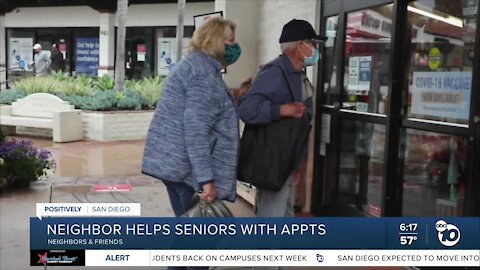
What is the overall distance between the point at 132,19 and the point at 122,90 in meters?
2.18

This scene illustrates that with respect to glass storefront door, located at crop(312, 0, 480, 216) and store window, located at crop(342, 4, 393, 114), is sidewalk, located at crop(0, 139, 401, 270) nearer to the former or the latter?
glass storefront door, located at crop(312, 0, 480, 216)

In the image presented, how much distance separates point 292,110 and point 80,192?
4112 millimetres

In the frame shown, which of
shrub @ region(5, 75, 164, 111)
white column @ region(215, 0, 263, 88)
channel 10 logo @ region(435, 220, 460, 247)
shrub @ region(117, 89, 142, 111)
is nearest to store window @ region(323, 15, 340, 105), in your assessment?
white column @ region(215, 0, 263, 88)

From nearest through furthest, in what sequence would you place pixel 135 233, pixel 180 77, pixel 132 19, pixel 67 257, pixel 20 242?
pixel 135 233
pixel 67 257
pixel 180 77
pixel 20 242
pixel 132 19

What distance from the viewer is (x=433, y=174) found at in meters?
4.54

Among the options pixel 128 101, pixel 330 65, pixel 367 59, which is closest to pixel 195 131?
pixel 367 59

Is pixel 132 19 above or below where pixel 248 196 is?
above

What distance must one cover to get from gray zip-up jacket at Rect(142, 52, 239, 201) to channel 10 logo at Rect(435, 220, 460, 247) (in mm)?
1067

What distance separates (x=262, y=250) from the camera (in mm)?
2721

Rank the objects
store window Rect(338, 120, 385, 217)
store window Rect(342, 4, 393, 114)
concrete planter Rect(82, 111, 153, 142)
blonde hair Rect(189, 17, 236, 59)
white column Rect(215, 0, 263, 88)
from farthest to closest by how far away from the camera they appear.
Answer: concrete planter Rect(82, 111, 153, 142)
white column Rect(215, 0, 263, 88)
store window Rect(338, 120, 385, 217)
store window Rect(342, 4, 393, 114)
blonde hair Rect(189, 17, 236, 59)

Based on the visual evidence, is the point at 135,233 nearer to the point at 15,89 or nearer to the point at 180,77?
the point at 180,77

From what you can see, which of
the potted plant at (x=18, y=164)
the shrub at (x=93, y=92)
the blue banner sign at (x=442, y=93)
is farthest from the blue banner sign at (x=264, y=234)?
the shrub at (x=93, y=92)

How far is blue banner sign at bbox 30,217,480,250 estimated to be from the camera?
2.72 m

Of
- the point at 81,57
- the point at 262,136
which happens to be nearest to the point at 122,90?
the point at 81,57
